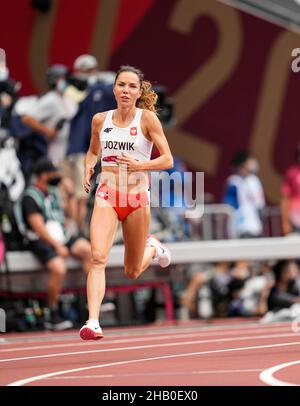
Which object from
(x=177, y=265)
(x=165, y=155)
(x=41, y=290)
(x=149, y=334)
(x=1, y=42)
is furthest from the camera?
(x=1, y=42)

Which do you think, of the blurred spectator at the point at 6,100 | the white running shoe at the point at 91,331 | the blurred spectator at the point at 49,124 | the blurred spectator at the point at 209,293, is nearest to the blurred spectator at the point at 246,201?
the blurred spectator at the point at 209,293

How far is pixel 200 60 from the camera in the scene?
22.2 metres

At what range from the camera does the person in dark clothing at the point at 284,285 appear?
1786 cm

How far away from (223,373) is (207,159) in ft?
42.6

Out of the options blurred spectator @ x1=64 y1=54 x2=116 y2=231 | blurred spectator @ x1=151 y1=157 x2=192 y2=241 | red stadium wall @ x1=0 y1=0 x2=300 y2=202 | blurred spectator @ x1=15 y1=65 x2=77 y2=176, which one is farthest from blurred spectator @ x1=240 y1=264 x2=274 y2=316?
blurred spectator @ x1=15 y1=65 x2=77 y2=176

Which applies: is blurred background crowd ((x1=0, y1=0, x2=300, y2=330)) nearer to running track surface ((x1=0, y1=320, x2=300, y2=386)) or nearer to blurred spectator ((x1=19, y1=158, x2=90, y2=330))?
blurred spectator ((x1=19, y1=158, x2=90, y2=330))

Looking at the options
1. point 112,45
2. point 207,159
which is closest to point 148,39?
point 112,45

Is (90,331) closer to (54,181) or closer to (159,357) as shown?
(159,357)

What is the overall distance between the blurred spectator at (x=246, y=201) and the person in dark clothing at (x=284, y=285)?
638mm

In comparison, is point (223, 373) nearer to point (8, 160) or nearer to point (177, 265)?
point (8, 160)

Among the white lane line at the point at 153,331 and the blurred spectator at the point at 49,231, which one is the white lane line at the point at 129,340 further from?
the blurred spectator at the point at 49,231

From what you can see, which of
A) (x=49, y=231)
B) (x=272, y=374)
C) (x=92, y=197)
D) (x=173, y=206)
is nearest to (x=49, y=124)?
(x=92, y=197)

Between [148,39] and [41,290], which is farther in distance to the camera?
[148,39]

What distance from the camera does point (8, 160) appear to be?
16219 mm
